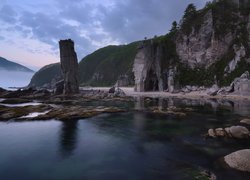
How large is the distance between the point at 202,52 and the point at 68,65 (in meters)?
58.4

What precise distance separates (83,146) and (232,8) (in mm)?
101781

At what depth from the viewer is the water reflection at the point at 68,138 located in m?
22.2

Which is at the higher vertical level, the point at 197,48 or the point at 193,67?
the point at 197,48

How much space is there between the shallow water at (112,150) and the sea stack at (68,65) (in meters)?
64.0

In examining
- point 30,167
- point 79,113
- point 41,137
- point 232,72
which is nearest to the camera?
point 30,167

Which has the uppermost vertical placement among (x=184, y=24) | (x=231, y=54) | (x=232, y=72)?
(x=184, y=24)

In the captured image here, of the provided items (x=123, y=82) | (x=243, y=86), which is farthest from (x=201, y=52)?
(x=123, y=82)

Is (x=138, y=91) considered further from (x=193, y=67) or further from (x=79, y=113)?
(x=79, y=113)

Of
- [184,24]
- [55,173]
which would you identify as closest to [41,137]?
[55,173]

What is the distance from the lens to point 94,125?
34.7 metres

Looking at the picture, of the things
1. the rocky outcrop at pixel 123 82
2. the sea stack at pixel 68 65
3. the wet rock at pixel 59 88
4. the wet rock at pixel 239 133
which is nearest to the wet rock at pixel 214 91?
the sea stack at pixel 68 65

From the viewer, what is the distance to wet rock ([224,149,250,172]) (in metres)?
16.3

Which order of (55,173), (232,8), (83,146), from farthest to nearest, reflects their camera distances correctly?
(232,8)
(83,146)
(55,173)

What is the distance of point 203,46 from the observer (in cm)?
10062
